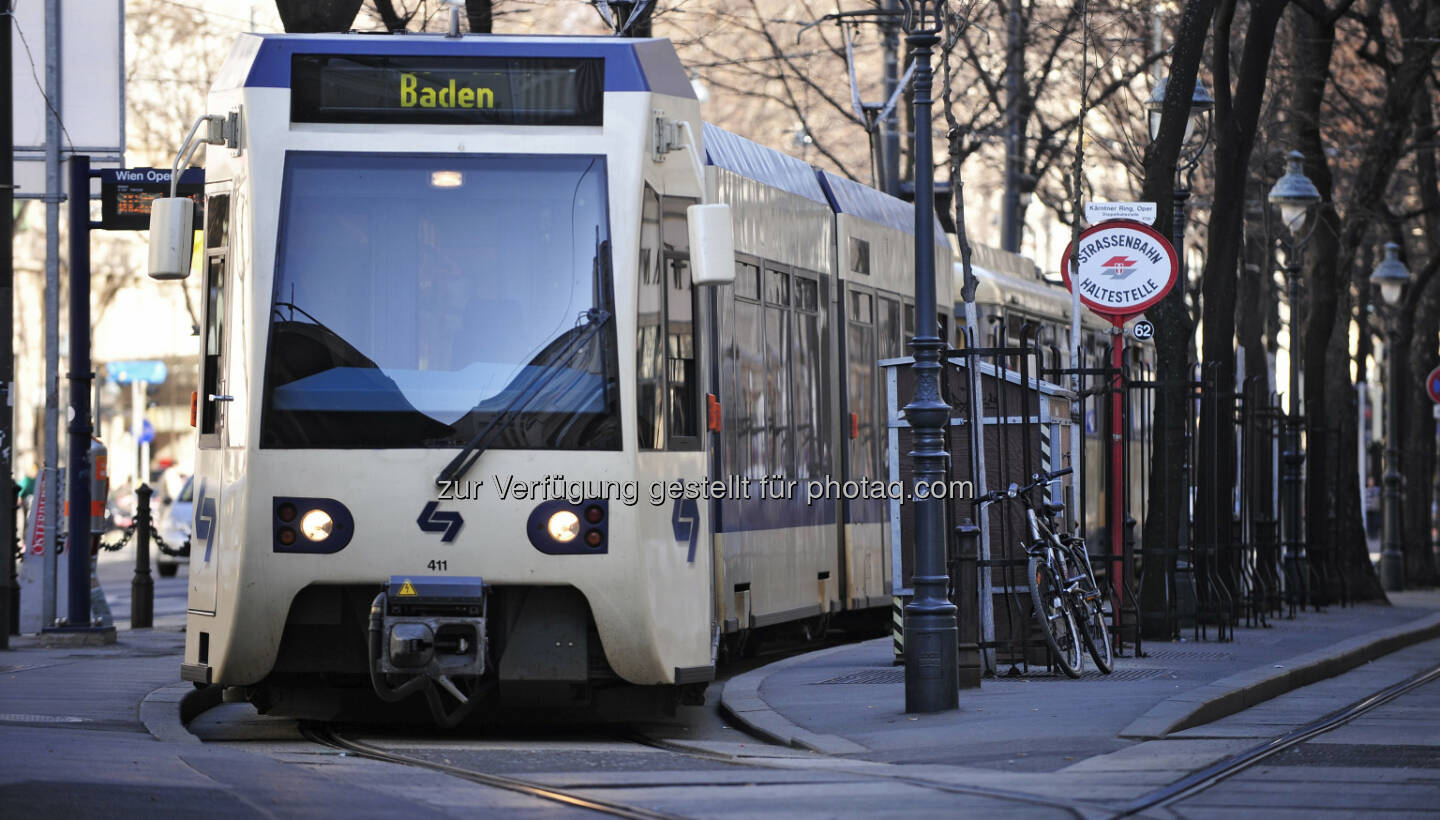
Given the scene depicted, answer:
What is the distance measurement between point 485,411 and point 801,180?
6.15 m

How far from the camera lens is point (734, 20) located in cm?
3153

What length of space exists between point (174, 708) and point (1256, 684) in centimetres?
627

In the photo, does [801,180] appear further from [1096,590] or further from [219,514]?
[219,514]

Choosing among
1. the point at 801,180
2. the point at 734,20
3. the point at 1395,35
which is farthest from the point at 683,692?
the point at 1395,35

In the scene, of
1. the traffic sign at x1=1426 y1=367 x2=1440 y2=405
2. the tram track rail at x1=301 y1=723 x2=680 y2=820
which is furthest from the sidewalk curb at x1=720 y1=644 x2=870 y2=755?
the traffic sign at x1=1426 y1=367 x2=1440 y2=405

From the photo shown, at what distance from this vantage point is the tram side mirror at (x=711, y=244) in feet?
36.1

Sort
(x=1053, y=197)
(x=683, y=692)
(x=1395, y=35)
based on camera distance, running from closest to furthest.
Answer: (x=683, y=692), (x=1395, y=35), (x=1053, y=197)

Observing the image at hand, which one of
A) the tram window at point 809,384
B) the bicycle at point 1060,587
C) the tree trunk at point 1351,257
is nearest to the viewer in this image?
the bicycle at point 1060,587

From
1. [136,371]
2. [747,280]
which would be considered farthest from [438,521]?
[136,371]

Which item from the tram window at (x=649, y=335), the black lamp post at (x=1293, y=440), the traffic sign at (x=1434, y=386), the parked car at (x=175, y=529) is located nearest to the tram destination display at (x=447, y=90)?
the tram window at (x=649, y=335)

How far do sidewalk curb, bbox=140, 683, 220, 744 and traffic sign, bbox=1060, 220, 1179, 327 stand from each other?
676 cm

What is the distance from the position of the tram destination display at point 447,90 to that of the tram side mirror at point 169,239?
0.71 metres

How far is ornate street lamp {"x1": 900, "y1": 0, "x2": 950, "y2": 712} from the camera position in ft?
39.8

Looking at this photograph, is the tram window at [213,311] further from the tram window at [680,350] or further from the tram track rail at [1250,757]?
the tram track rail at [1250,757]
